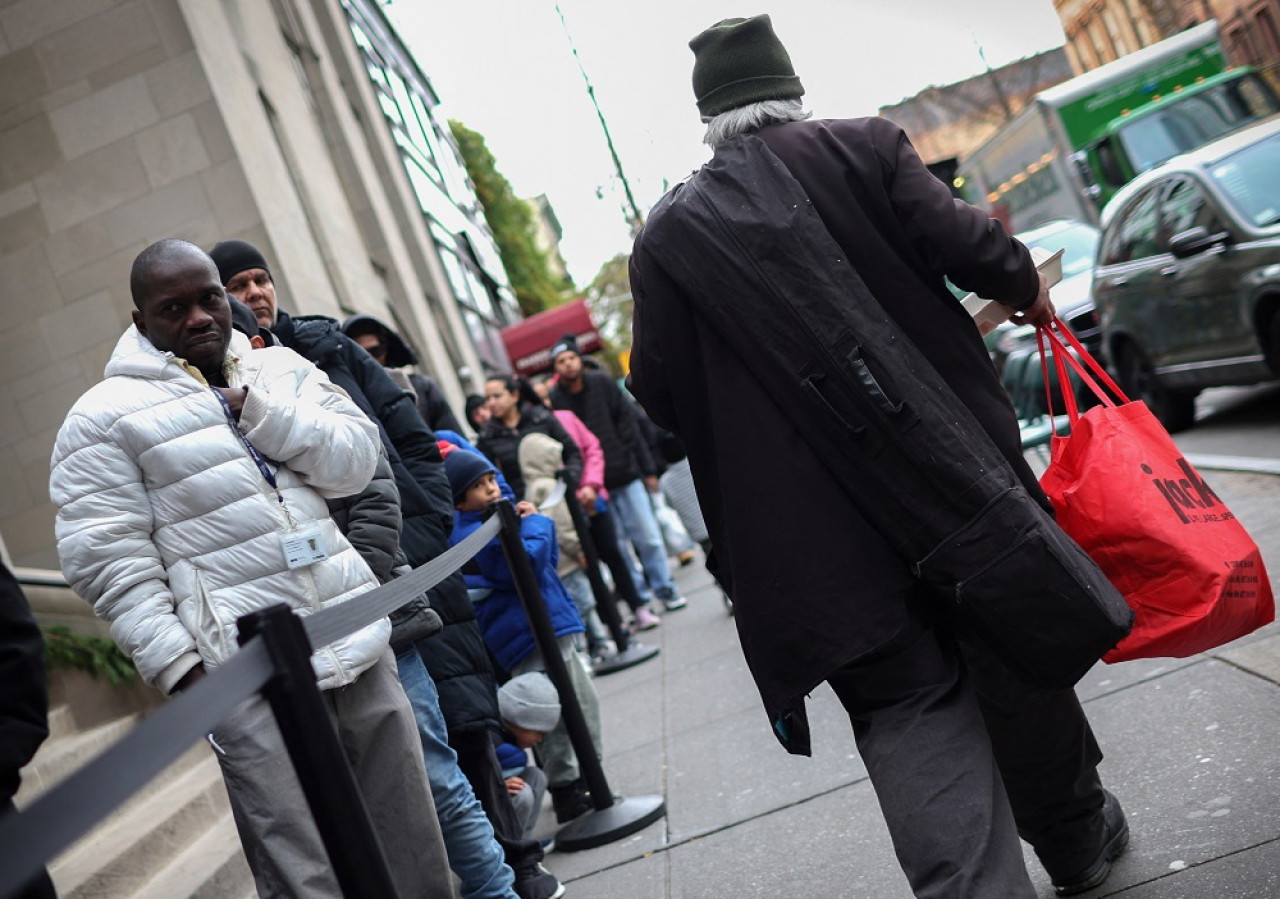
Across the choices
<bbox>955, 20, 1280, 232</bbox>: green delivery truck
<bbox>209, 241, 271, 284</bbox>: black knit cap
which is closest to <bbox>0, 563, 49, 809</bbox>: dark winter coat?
<bbox>209, 241, 271, 284</bbox>: black knit cap

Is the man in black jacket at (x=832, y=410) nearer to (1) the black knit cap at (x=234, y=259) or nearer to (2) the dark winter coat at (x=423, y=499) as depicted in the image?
(2) the dark winter coat at (x=423, y=499)

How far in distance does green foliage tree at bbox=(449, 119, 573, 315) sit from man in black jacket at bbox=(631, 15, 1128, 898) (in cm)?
4301

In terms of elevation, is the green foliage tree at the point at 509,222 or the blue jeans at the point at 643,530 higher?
the green foliage tree at the point at 509,222

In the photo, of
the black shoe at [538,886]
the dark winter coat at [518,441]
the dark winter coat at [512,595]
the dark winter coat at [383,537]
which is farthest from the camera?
the dark winter coat at [518,441]

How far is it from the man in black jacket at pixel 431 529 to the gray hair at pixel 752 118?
1737 millimetres

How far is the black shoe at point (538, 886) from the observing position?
14.8ft

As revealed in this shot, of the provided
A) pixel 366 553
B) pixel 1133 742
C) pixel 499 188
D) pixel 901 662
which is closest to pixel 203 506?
pixel 366 553

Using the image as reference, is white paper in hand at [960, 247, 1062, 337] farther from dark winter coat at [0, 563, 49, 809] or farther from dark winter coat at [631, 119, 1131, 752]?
dark winter coat at [0, 563, 49, 809]

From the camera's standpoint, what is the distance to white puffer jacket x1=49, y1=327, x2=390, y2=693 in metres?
3.01

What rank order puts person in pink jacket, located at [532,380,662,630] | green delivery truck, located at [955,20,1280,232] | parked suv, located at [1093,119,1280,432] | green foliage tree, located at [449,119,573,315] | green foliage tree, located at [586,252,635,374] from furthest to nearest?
green foliage tree, located at [586,252,635,374], green foliage tree, located at [449,119,573,315], green delivery truck, located at [955,20,1280,232], person in pink jacket, located at [532,380,662,630], parked suv, located at [1093,119,1280,432]

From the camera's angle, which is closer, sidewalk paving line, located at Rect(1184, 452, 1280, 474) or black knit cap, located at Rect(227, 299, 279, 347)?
black knit cap, located at Rect(227, 299, 279, 347)

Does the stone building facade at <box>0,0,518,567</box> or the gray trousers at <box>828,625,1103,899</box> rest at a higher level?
the stone building facade at <box>0,0,518,567</box>

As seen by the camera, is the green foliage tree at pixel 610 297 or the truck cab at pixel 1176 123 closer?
the truck cab at pixel 1176 123

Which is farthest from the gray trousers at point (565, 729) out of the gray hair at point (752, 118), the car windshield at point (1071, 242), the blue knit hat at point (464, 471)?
the car windshield at point (1071, 242)
